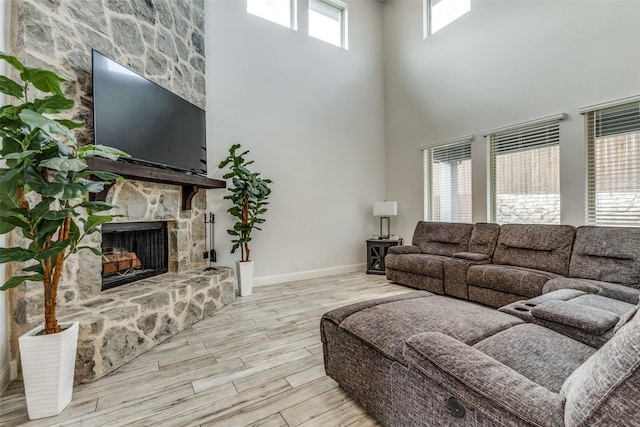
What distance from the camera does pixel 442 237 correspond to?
432 centimetres

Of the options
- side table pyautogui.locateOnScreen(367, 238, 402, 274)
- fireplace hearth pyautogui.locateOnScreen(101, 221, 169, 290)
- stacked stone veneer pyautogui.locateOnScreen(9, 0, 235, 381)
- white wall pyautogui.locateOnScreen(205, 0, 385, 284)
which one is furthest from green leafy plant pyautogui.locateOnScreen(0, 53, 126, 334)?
side table pyautogui.locateOnScreen(367, 238, 402, 274)

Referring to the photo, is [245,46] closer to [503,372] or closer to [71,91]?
[71,91]

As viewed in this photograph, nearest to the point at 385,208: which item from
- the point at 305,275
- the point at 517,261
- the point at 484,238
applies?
the point at 484,238

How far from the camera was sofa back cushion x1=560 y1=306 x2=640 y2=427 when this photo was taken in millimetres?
631

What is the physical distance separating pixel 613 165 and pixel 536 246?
1.15 metres

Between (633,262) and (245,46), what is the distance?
509 centimetres

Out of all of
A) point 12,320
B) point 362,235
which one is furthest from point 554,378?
point 362,235

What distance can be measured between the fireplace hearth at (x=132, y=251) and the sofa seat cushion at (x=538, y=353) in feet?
9.70

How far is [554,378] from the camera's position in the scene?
1064 millimetres

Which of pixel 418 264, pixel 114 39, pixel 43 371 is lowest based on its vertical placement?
pixel 43 371

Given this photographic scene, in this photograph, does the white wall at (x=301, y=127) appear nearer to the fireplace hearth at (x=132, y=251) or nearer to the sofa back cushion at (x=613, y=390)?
the fireplace hearth at (x=132, y=251)

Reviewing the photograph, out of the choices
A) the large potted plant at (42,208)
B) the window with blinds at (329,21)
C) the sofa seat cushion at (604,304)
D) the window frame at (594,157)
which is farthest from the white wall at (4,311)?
the window frame at (594,157)

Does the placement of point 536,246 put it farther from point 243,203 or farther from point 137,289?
point 137,289

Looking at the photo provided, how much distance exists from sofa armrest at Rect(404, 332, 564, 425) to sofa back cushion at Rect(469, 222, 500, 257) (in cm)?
314
